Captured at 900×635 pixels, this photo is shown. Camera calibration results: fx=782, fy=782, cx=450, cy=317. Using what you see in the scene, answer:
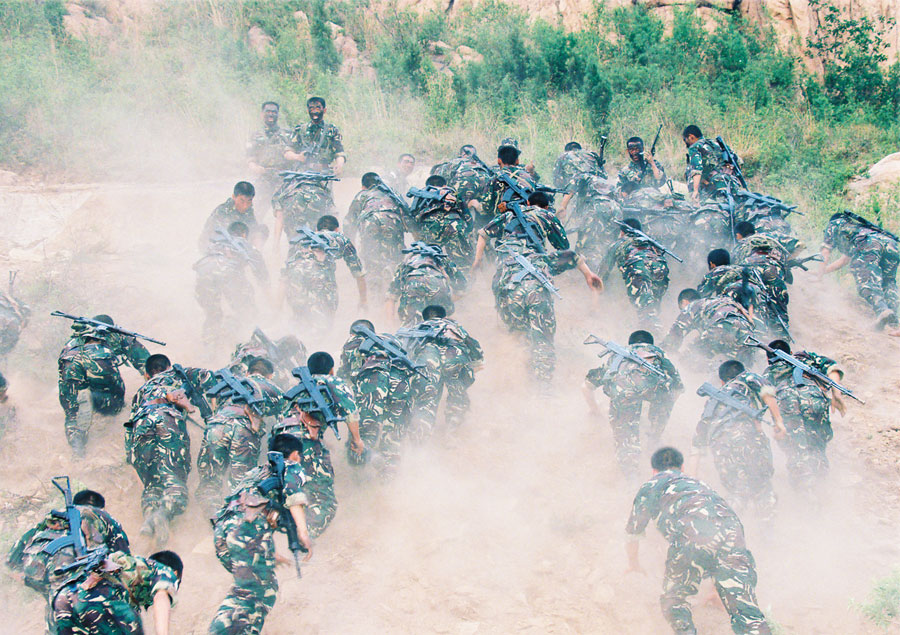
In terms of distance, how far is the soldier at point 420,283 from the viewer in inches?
367

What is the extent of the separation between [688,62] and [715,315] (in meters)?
10.9

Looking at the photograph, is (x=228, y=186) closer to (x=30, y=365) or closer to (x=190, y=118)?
(x=190, y=118)

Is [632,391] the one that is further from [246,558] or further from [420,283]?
[246,558]

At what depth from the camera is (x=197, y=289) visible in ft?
31.8

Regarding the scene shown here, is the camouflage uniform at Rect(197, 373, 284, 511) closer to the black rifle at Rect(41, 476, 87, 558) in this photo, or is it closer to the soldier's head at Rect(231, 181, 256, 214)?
the black rifle at Rect(41, 476, 87, 558)

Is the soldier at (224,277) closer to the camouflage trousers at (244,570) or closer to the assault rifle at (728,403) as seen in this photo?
the camouflage trousers at (244,570)

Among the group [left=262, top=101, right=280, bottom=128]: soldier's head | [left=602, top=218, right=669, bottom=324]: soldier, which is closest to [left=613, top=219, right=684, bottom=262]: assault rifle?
[left=602, top=218, right=669, bottom=324]: soldier

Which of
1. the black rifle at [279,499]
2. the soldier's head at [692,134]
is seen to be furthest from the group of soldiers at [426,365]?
the soldier's head at [692,134]

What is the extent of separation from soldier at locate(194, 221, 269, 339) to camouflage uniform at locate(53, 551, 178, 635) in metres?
4.74

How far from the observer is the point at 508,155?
1102 centimetres

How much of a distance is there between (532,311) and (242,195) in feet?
14.3

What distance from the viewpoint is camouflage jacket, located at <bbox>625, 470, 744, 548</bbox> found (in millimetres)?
5992

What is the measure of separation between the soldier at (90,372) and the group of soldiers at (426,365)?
0.08 feet

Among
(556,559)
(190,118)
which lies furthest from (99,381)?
(190,118)
